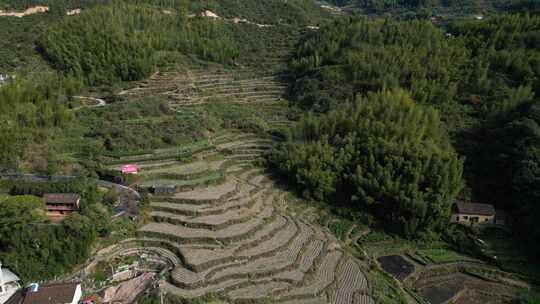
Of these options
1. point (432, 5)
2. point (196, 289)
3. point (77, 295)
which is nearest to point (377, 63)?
point (196, 289)

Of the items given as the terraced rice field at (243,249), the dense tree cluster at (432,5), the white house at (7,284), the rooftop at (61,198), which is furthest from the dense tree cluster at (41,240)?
the dense tree cluster at (432,5)

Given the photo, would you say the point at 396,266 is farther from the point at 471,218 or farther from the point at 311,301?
the point at 471,218

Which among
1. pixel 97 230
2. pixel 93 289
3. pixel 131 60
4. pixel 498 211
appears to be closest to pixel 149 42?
pixel 131 60

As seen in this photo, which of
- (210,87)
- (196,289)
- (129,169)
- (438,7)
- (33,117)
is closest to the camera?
(196,289)

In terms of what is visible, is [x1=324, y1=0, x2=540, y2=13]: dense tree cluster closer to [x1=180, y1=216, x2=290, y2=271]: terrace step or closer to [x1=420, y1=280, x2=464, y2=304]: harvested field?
[x1=420, y1=280, x2=464, y2=304]: harvested field

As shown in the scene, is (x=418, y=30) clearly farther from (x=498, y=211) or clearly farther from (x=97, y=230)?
(x=97, y=230)

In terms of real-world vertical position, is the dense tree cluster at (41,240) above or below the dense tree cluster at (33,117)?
below

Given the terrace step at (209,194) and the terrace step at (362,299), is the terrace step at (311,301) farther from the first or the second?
the terrace step at (209,194)
